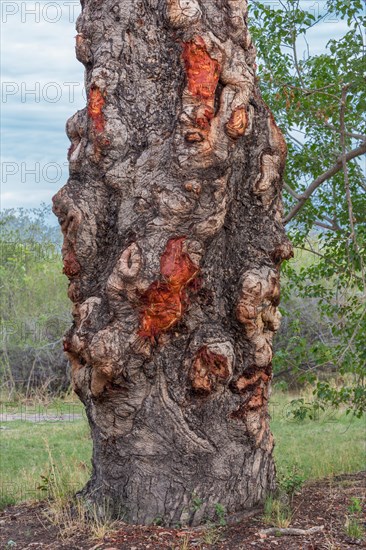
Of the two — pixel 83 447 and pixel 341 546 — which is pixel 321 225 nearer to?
pixel 341 546

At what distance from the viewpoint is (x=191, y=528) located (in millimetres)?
5129

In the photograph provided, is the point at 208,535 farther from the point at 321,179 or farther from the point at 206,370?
the point at 321,179

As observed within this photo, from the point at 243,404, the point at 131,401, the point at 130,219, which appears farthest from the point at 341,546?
the point at 130,219

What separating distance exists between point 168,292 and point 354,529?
1805 mm

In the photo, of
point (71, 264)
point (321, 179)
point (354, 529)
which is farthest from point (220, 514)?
point (321, 179)

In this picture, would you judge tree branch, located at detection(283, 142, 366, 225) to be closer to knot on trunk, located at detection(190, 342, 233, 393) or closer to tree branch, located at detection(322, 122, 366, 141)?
tree branch, located at detection(322, 122, 366, 141)

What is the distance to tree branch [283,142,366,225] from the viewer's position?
7.84m

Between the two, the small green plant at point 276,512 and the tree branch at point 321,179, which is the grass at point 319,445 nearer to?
the small green plant at point 276,512

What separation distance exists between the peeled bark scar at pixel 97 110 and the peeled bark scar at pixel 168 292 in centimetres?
90

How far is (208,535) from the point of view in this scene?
16.3ft

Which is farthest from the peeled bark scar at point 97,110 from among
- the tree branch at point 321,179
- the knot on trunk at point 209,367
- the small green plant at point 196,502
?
the tree branch at point 321,179

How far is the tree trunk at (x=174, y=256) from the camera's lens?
5055 mm

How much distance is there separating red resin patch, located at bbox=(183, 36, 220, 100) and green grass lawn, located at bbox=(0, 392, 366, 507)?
2.91m

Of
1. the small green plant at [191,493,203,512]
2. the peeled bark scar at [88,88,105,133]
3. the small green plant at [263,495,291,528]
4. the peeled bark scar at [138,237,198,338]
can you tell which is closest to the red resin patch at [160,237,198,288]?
the peeled bark scar at [138,237,198,338]
